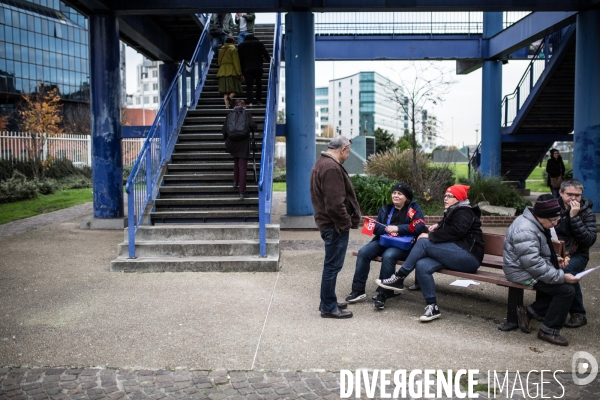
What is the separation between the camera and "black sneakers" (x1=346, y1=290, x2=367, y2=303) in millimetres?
6529

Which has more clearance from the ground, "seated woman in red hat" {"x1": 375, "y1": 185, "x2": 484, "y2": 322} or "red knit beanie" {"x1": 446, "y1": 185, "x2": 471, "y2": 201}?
"red knit beanie" {"x1": 446, "y1": 185, "x2": 471, "y2": 201}

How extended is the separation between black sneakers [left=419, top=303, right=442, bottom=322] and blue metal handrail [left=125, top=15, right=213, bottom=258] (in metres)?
4.41

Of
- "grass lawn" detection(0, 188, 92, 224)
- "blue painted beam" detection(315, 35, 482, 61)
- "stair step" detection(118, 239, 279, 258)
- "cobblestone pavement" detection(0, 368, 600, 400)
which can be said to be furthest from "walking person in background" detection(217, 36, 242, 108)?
"cobblestone pavement" detection(0, 368, 600, 400)

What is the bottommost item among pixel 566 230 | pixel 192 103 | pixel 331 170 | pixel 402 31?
Answer: pixel 566 230

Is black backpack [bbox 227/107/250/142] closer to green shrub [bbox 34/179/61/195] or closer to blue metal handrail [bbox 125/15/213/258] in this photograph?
blue metal handrail [bbox 125/15/213/258]

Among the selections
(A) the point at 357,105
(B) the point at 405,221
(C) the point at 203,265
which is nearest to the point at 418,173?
(C) the point at 203,265

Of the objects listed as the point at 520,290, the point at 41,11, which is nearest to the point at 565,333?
the point at 520,290

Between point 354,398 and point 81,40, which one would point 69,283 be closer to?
point 354,398

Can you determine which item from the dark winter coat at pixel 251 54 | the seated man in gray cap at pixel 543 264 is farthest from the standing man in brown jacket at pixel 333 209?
the dark winter coat at pixel 251 54

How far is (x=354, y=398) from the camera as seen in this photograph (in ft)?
13.7

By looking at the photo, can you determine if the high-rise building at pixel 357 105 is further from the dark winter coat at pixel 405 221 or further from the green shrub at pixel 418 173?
the dark winter coat at pixel 405 221

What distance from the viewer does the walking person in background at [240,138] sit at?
377 inches

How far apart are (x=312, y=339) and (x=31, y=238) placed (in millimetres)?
7857

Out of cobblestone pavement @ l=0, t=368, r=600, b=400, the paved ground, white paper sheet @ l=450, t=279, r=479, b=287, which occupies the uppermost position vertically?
white paper sheet @ l=450, t=279, r=479, b=287
